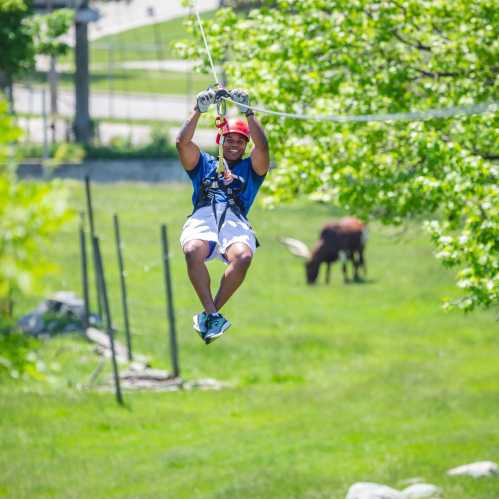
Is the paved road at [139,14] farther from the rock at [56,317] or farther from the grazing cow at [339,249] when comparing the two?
the rock at [56,317]

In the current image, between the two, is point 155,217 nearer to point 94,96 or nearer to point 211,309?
point 94,96

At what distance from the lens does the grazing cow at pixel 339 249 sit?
38312mm

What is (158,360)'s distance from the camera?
29.1m

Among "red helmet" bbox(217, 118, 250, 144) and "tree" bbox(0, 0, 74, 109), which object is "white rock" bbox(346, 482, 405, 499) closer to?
"red helmet" bbox(217, 118, 250, 144)

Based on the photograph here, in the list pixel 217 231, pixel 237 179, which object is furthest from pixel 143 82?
pixel 217 231

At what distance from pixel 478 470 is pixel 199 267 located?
9.70m

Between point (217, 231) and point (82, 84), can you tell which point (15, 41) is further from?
point (82, 84)

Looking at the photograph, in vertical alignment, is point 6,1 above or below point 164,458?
above

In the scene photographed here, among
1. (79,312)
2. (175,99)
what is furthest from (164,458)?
(175,99)

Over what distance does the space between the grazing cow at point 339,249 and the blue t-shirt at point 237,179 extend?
88.1 feet

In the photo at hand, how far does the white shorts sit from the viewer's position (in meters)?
10.8

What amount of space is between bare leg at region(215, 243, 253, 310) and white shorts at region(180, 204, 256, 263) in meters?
0.05

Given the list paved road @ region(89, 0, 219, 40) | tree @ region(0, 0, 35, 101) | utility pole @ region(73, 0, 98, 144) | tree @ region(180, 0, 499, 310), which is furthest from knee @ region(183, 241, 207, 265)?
paved road @ region(89, 0, 219, 40)

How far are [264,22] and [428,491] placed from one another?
6910mm
